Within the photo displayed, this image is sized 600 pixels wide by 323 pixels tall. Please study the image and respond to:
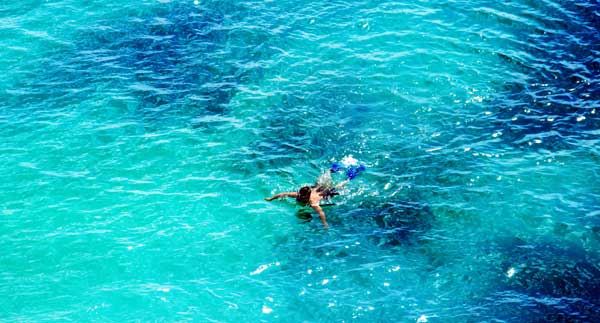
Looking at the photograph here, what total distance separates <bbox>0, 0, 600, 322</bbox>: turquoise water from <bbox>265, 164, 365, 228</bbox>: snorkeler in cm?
61

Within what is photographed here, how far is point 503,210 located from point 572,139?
276 inches

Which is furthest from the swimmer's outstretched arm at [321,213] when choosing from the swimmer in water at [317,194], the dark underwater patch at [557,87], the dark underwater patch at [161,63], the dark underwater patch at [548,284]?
the dark underwater patch at [557,87]

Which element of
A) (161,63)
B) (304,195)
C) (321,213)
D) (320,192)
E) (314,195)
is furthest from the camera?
(161,63)

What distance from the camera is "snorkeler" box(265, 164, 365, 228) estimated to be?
30148 millimetres

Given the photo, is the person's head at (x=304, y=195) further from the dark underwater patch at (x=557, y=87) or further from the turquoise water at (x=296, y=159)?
the dark underwater patch at (x=557, y=87)

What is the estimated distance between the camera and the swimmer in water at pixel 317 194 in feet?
98.7

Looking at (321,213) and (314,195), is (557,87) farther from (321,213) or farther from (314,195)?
(321,213)

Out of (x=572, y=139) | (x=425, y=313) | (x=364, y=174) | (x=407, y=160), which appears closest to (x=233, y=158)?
(x=364, y=174)

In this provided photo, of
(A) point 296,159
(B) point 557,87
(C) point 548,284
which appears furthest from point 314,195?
(B) point 557,87

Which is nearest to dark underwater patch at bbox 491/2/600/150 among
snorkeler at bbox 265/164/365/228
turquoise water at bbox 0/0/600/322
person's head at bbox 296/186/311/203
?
turquoise water at bbox 0/0/600/322

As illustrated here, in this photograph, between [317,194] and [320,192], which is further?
[320,192]

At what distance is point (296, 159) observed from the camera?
34.0 metres

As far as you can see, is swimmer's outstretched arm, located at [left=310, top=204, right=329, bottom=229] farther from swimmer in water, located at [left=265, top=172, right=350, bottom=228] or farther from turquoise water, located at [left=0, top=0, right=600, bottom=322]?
turquoise water, located at [left=0, top=0, right=600, bottom=322]

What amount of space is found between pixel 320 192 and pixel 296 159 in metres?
3.56
